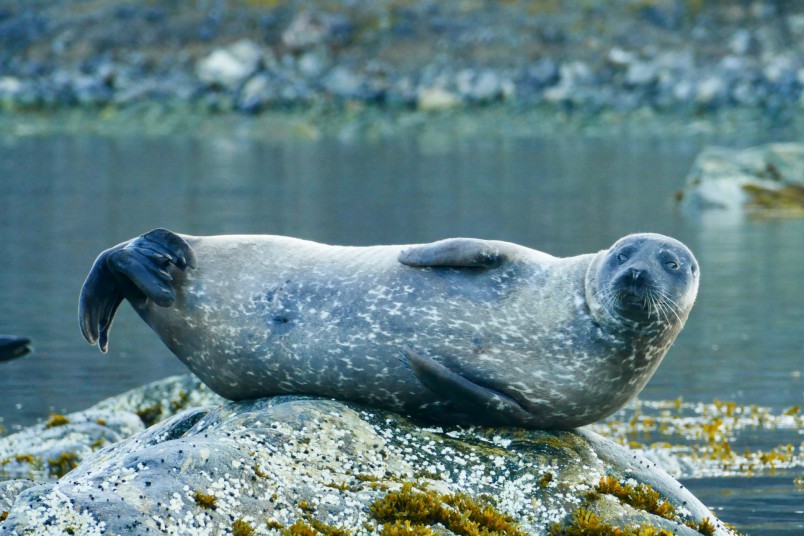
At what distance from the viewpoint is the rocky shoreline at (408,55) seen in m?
74.9

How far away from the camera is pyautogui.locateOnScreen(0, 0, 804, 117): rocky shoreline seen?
246 feet

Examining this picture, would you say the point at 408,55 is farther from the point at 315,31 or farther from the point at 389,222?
the point at 389,222

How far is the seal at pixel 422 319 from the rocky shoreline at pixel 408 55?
61.5m

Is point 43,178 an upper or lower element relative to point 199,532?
lower

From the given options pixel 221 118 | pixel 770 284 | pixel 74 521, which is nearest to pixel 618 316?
pixel 74 521

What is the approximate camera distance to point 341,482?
27.7ft

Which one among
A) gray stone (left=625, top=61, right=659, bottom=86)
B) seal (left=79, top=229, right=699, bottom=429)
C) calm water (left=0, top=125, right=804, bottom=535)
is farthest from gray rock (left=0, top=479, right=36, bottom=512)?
gray stone (left=625, top=61, right=659, bottom=86)

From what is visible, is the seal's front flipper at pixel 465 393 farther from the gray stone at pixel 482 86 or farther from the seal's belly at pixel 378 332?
the gray stone at pixel 482 86

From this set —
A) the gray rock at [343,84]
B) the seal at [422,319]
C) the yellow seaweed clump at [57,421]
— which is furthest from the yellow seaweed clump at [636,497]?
the gray rock at [343,84]

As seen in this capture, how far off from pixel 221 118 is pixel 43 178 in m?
30.0

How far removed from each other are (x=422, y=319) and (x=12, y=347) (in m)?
4.07

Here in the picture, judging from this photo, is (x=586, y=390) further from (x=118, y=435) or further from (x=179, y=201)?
(x=179, y=201)

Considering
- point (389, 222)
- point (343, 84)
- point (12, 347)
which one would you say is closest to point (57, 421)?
point (12, 347)

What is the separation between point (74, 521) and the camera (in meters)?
7.28
